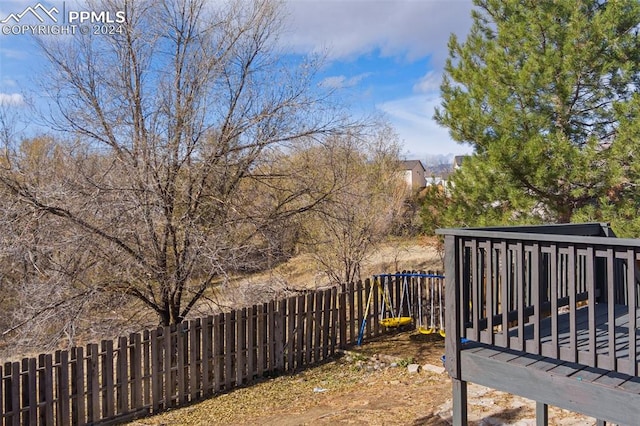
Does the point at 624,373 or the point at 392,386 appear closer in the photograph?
the point at 624,373

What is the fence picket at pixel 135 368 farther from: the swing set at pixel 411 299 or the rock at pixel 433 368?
the swing set at pixel 411 299

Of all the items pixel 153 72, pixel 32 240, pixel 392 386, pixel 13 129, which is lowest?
pixel 392 386

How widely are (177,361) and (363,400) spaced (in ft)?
7.54

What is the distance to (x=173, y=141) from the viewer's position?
20.8 ft

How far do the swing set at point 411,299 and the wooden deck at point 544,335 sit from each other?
4903mm

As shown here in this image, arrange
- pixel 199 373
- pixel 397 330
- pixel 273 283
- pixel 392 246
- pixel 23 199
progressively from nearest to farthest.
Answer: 1. pixel 23 199
2. pixel 199 373
3. pixel 273 283
4. pixel 397 330
5. pixel 392 246

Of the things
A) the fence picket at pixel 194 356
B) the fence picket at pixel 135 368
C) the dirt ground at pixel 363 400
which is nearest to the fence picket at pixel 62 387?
the fence picket at pixel 135 368

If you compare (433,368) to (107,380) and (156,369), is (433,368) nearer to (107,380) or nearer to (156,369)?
(156,369)

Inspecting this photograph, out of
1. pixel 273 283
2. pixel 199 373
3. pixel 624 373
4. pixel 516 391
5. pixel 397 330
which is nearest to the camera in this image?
pixel 624 373

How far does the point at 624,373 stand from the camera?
9.07 ft

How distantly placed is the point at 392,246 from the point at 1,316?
26.5ft

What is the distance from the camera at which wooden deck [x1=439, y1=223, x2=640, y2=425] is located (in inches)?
108

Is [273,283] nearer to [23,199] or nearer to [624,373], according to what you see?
[23,199]

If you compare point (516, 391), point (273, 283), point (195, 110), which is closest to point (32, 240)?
point (195, 110)
